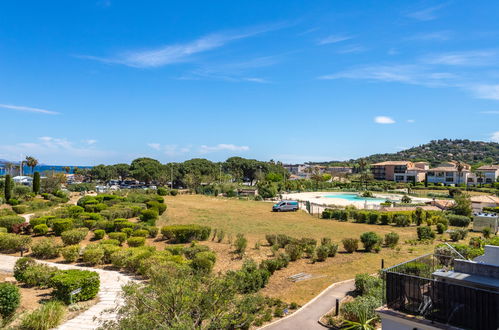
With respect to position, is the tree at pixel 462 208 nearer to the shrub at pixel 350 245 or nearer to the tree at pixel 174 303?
the shrub at pixel 350 245

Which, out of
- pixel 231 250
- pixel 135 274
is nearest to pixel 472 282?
pixel 135 274

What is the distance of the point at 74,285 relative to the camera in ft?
34.4

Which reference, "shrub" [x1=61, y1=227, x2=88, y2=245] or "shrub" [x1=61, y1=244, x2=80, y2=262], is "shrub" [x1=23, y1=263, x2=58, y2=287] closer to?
"shrub" [x1=61, y1=244, x2=80, y2=262]

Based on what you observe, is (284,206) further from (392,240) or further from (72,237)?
(72,237)

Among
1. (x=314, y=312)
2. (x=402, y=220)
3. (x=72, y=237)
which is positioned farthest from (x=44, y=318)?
(x=402, y=220)

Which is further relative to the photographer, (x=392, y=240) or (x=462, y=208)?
(x=462, y=208)

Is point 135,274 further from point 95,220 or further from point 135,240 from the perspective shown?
point 95,220

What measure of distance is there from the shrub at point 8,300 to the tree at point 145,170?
65213 millimetres

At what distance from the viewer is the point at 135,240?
17812mm

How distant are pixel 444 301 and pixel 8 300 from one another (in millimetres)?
10876

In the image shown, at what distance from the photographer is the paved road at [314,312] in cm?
994

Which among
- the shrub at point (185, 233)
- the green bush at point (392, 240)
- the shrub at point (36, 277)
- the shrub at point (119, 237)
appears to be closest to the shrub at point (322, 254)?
the green bush at point (392, 240)

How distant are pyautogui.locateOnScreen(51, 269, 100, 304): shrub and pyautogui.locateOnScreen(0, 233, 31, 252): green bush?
7271 mm

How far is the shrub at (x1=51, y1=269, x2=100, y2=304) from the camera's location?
10469 millimetres
